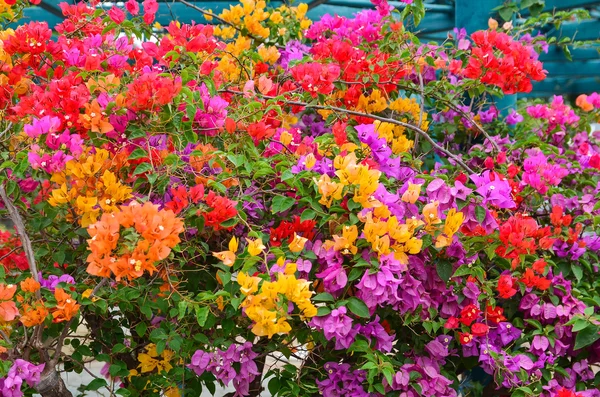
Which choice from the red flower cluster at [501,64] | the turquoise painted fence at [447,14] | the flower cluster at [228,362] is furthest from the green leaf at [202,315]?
the turquoise painted fence at [447,14]

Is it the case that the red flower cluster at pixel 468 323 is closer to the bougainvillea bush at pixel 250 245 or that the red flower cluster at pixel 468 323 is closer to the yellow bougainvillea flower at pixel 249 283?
the bougainvillea bush at pixel 250 245

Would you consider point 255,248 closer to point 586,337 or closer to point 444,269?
point 444,269

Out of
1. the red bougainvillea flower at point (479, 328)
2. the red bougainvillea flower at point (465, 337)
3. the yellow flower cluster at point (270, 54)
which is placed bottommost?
the red bougainvillea flower at point (465, 337)

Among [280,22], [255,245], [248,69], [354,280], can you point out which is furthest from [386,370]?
[280,22]

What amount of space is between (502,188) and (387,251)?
1.09 ft

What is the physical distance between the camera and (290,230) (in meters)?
1.74

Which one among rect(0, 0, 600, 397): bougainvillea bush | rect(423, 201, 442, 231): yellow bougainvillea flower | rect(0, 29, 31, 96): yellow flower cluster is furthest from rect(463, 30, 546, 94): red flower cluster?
rect(0, 29, 31, 96): yellow flower cluster

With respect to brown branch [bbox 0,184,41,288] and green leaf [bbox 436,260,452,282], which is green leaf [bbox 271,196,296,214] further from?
brown branch [bbox 0,184,41,288]

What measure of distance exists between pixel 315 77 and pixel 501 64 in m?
0.65

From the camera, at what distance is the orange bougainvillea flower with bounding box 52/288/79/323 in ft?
5.14

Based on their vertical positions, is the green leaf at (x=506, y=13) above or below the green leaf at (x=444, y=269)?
above

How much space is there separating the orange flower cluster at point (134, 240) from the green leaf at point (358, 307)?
1.43 feet

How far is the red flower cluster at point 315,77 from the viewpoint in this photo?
204 centimetres

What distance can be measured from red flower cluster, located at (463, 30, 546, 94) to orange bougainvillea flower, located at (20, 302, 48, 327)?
148 cm
